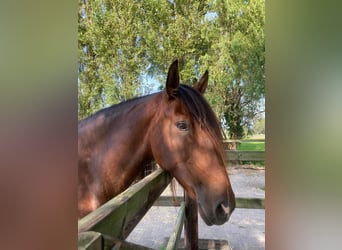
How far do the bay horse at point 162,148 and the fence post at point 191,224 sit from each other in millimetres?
717

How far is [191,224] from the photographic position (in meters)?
1.62

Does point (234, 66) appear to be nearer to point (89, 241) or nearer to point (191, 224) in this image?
point (191, 224)

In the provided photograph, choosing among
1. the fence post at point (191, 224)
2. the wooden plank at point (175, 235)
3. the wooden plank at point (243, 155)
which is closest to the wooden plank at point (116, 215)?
the wooden plank at point (175, 235)

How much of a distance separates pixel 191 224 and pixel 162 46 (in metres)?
3.84

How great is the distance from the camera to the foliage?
13.6ft

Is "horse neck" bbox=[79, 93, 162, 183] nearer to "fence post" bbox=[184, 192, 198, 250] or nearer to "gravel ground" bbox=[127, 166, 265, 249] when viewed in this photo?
"fence post" bbox=[184, 192, 198, 250]

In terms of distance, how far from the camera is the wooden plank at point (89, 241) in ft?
1.09

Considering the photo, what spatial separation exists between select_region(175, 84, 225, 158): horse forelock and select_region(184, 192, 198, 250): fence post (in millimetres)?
839

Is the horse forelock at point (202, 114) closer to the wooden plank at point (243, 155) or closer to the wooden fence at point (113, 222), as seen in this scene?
the wooden fence at point (113, 222)

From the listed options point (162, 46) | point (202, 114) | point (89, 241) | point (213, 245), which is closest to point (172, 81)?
point (202, 114)

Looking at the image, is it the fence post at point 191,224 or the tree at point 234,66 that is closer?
the fence post at point 191,224

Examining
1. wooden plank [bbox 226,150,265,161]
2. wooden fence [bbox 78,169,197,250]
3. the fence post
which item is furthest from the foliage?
wooden fence [bbox 78,169,197,250]
